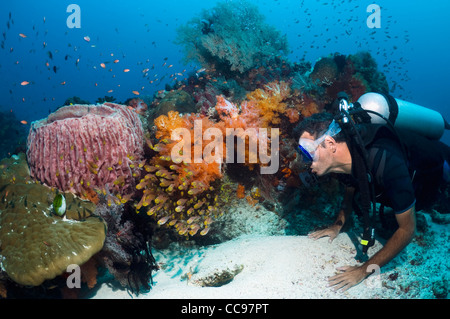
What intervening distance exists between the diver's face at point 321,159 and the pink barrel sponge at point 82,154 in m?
3.19

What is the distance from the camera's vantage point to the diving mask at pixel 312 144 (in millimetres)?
3016

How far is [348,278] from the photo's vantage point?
284 centimetres

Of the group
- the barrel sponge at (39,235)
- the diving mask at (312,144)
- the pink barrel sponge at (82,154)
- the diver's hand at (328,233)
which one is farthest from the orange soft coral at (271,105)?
the barrel sponge at (39,235)

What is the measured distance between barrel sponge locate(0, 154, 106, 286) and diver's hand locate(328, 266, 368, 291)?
10.5ft

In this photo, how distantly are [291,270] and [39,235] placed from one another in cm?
352

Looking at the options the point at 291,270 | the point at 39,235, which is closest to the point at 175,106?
the point at 39,235

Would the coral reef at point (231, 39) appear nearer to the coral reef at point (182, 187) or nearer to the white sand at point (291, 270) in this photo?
the coral reef at point (182, 187)

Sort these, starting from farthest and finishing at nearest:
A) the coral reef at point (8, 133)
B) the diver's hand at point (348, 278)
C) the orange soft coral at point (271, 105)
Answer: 1. the coral reef at point (8, 133)
2. the orange soft coral at point (271, 105)
3. the diver's hand at point (348, 278)

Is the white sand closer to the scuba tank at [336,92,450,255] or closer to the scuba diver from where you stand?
the scuba diver

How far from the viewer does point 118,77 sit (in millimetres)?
129625

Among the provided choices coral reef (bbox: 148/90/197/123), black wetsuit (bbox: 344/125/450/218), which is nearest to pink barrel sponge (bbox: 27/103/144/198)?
coral reef (bbox: 148/90/197/123)

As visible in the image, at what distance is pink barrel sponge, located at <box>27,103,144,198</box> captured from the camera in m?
4.29

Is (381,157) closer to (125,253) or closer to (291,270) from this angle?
(291,270)

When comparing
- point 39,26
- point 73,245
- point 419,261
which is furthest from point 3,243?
point 39,26
